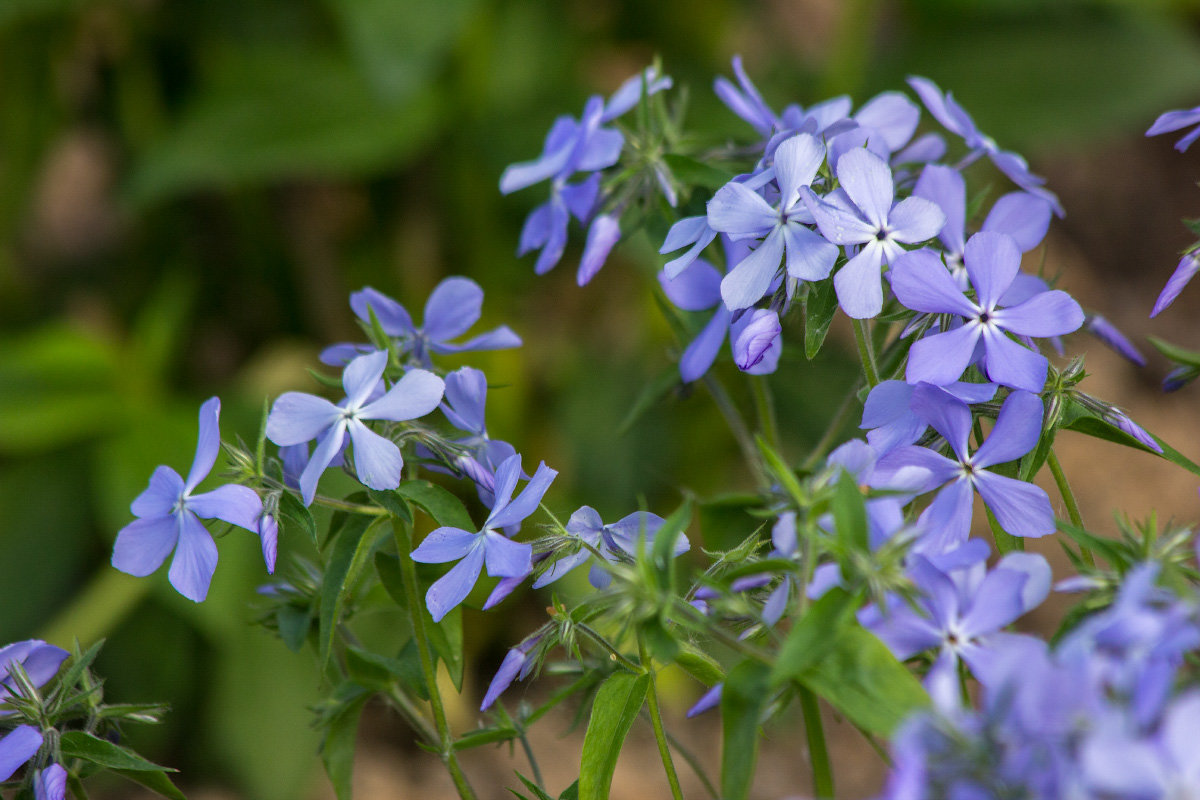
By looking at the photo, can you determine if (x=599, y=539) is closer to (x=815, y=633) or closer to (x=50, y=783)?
(x=815, y=633)

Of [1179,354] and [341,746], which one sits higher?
[1179,354]

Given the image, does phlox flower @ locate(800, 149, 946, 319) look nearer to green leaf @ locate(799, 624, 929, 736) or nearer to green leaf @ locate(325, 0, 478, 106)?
green leaf @ locate(799, 624, 929, 736)

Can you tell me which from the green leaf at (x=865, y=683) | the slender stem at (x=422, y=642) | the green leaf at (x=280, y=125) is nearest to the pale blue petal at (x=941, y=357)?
the green leaf at (x=865, y=683)

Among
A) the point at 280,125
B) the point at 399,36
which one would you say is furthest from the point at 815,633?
the point at 280,125

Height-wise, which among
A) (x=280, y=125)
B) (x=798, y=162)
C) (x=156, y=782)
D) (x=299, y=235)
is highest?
(x=798, y=162)

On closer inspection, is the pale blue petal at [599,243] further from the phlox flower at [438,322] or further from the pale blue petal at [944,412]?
the pale blue petal at [944,412]

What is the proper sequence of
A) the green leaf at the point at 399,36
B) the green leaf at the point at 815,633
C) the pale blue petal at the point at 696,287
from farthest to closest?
the green leaf at the point at 399,36
the pale blue petal at the point at 696,287
the green leaf at the point at 815,633

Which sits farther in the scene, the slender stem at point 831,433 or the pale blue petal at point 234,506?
the slender stem at point 831,433
